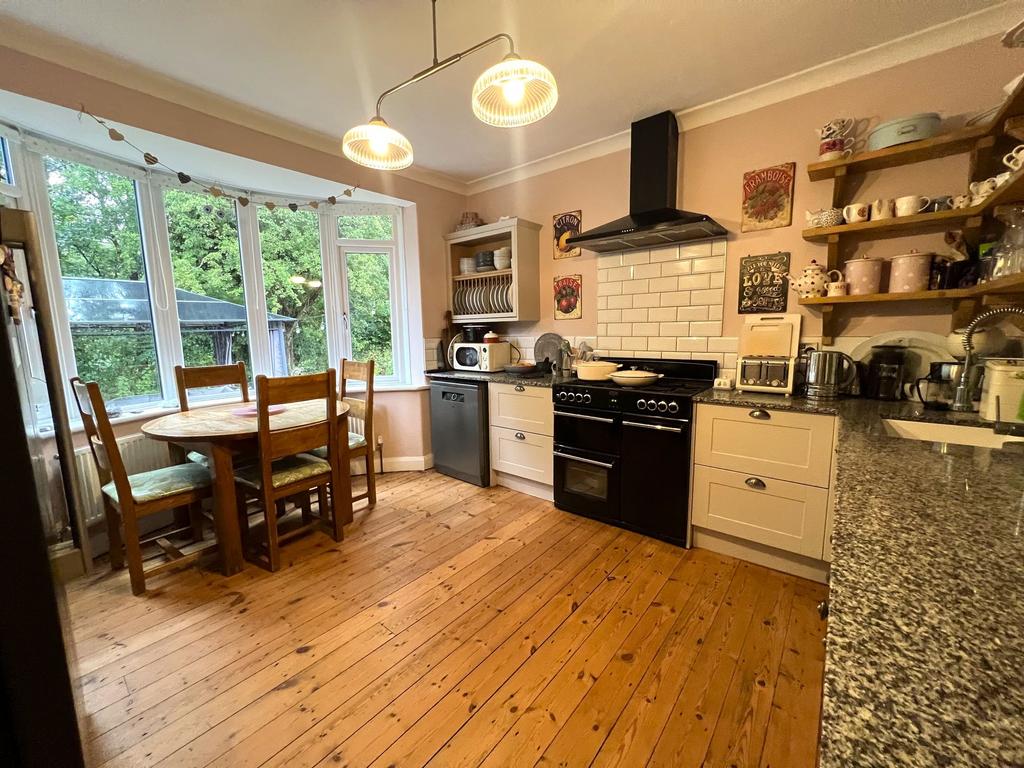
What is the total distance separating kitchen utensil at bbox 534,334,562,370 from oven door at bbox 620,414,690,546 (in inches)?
41.9

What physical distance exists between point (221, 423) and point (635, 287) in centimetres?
A: 265

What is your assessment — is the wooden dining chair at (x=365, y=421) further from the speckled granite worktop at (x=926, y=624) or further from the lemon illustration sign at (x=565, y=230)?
the speckled granite worktop at (x=926, y=624)

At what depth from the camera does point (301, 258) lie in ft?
11.0

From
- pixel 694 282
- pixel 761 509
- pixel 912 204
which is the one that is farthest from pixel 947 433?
pixel 694 282

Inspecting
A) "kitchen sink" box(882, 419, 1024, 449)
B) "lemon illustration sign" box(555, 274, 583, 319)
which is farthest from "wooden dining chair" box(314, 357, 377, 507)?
→ "kitchen sink" box(882, 419, 1024, 449)

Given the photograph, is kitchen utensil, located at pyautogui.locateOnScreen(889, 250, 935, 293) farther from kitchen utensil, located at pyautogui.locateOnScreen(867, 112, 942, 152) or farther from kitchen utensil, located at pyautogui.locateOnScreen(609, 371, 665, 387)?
kitchen utensil, located at pyautogui.locateOnScreen(609, 371, 665, 387)

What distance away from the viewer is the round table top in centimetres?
193

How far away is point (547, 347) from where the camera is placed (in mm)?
3338

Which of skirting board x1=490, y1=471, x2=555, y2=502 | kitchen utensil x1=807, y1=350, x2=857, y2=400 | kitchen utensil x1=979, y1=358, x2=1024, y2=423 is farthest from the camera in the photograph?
skirting board x1=490, y1=471, x2=555, y2=502

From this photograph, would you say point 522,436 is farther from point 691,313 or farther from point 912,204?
point 912,204

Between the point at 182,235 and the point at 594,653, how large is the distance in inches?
138

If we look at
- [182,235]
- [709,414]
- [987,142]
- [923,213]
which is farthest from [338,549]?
[987,142]

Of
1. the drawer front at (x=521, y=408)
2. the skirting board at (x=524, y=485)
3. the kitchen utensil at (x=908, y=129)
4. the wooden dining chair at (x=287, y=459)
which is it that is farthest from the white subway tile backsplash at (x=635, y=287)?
the wooden dining chair at (x=287, y=459)

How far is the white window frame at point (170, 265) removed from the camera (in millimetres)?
2184
